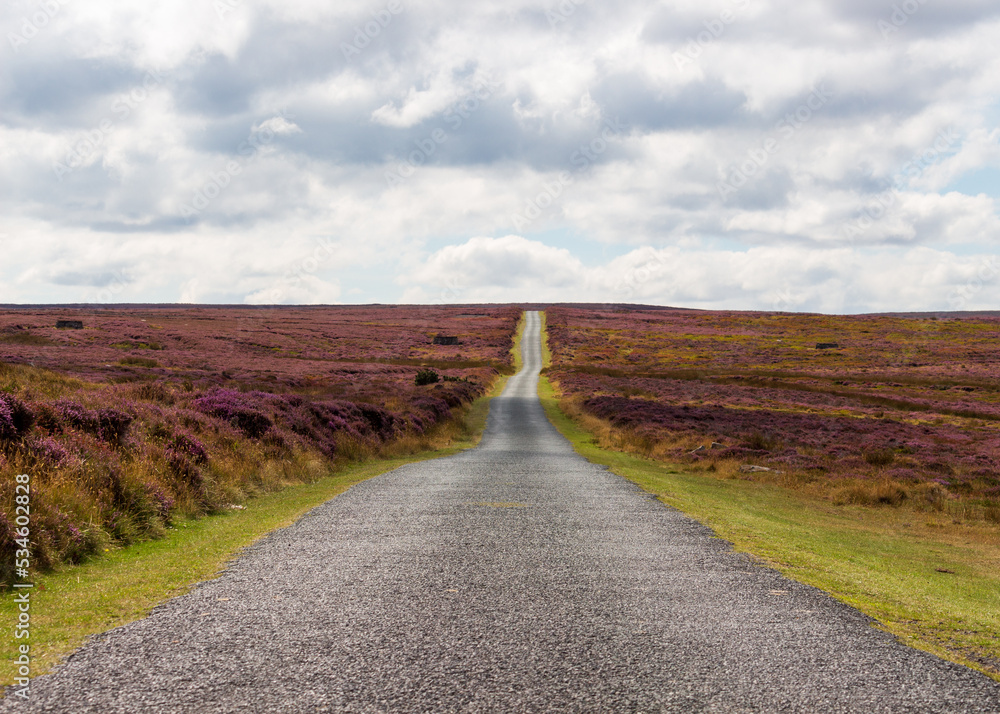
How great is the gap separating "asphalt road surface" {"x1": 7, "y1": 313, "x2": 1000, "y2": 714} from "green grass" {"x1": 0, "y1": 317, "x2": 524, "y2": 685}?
332mm

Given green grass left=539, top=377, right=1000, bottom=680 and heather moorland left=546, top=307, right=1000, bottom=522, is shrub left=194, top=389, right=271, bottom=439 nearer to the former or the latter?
green grass left=539, top=377, right=1000, bottom=680

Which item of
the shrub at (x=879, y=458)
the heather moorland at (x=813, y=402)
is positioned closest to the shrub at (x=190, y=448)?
the heather moorland at (x=813, y=402)

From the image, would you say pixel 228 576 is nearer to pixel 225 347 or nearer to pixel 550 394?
pixel 550 394

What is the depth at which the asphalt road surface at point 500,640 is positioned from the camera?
489cm

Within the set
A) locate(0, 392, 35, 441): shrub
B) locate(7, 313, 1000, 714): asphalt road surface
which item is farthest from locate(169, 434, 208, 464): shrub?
locate(7, 313, 1000, 714): asphalt road surface

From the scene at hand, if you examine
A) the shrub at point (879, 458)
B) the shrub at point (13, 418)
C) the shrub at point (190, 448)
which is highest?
the shrub at point (13, 418)

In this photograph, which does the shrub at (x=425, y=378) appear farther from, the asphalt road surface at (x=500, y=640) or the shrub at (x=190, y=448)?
the asphalt road surface at (x=500, y=640)

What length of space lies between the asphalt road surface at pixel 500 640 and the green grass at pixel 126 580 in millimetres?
332

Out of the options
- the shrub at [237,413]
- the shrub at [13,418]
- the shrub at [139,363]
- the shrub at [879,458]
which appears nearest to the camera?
the shrub at [13,418]

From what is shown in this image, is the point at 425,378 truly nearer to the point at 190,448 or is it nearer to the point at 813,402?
the point at 813,402

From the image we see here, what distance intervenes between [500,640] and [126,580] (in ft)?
16.5

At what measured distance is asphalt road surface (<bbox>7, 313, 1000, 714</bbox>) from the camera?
16.1ft

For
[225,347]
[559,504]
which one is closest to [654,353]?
[225,347]

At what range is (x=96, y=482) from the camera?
1084cm
